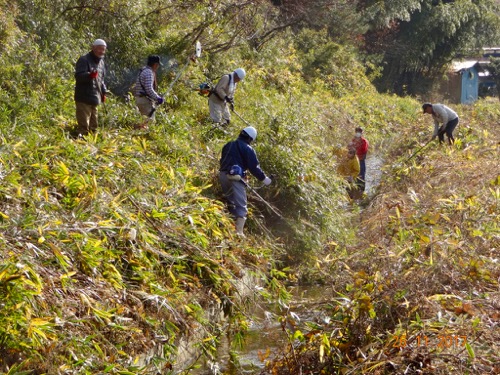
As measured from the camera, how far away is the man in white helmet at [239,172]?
400 inches

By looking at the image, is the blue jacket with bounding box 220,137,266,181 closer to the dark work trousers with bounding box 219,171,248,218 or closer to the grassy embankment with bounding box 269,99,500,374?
the dark work trousers with bounding box 219,171,248,218

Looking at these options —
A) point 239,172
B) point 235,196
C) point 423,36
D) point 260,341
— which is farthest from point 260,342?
point 423,36

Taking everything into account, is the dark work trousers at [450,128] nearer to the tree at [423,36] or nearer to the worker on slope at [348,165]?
the worker on slope at [348,165]

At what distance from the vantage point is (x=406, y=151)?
19.3m

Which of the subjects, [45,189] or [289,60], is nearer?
[45,189]

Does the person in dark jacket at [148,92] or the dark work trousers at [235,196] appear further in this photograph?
the person in dark jacket at [148,92]

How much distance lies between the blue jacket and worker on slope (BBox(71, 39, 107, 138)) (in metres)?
2.08

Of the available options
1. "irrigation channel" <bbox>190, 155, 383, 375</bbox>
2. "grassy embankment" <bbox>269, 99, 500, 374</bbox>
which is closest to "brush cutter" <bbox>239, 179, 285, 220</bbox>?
"irrigation channel" <bbox>190, 155, 383, 375</bbox>

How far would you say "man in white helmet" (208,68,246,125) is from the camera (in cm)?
1385

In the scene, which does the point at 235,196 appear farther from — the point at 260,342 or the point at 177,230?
the point at 260,342

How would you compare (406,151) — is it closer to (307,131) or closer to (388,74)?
(307,131)

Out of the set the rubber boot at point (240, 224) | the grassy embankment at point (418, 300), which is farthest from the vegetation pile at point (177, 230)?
the rubber boot at point (240, 224)

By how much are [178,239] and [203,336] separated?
3.71ft

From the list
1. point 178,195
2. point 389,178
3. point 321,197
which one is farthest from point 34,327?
point 389,178
